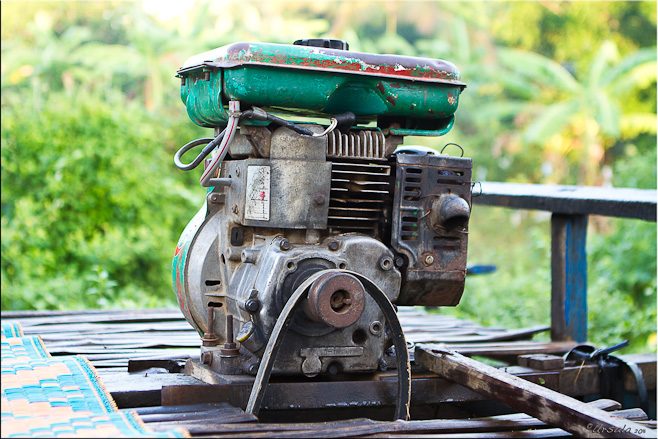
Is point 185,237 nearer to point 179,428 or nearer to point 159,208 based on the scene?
point 179,428

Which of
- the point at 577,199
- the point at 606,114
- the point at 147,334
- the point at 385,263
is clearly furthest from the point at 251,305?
the point at 606,114

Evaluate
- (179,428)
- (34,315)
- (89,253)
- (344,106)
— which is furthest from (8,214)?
(179,428)

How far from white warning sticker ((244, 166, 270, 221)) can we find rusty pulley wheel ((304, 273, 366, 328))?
0.37 meters

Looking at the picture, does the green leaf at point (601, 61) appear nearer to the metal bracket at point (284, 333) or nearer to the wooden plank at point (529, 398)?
the wooden plank at point (529, 398)

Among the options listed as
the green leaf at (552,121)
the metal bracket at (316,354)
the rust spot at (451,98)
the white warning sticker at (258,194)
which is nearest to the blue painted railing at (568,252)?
the rust spot at (451,98)

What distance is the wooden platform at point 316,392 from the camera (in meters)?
2.43

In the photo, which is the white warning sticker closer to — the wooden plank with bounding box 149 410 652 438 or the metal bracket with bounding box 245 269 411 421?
the metal bracket with bounding box 245 269 411 421

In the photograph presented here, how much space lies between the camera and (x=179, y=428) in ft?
7.22

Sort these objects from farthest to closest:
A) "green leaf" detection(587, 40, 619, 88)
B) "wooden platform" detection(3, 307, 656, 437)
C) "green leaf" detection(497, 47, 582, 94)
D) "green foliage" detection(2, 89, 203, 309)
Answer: "green leaf" detection(497, 47, 582, 94) < "green leaf" detection(587, 40, 619, 88) < "green foliage" detection(2, 89, 203, 309) < "wooden platform" detection(3, 307, 656, 437)

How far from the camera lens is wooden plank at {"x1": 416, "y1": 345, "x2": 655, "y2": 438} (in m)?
2.33

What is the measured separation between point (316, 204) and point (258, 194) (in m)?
0.21

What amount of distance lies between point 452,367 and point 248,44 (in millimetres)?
1428

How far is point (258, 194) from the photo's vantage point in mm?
2814

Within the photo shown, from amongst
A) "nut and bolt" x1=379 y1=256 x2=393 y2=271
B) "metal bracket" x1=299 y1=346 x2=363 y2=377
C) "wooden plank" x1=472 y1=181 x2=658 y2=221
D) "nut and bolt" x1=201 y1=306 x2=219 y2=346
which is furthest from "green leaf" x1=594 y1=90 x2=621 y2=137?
"nut and bolt" x1=201 y1=306 x2=219 y2=346
